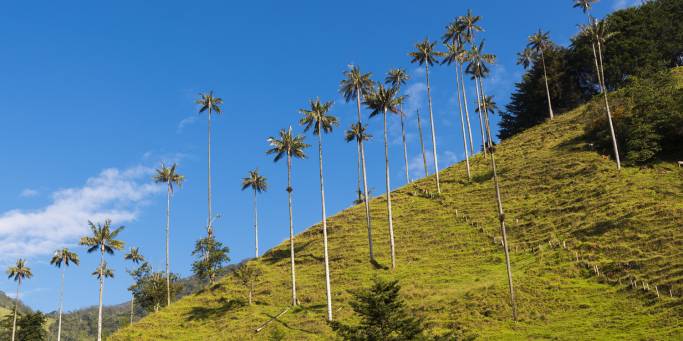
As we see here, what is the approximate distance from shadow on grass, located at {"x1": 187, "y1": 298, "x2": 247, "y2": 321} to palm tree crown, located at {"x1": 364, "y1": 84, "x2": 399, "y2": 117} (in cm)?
3188

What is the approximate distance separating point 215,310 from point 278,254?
69.1 ft

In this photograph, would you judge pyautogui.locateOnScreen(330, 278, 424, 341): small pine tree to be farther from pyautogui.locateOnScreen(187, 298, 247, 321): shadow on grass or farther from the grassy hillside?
pyautogui.locateOnScreen(187, 298, 247, 321): shadow on grass

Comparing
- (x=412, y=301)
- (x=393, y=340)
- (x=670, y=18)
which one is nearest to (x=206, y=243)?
(x=412, y=301)

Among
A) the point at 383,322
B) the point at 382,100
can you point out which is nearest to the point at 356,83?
the point at 382,100

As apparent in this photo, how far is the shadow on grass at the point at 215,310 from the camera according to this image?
75.1m

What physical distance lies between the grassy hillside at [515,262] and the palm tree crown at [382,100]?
18.9 m

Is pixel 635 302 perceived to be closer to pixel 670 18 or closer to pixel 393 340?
pixel 393 340

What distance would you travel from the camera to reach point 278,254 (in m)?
96.2

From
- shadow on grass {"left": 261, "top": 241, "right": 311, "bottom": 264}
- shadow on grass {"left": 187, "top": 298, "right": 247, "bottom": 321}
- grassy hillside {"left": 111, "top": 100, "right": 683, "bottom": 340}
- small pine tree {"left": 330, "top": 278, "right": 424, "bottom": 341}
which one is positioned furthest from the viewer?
shadow on grass {"left": 261, "top": 241, "right": 311, "bottom": 264}

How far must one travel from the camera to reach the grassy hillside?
51.2 metres

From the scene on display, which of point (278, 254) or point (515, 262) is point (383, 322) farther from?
point (278, 254)

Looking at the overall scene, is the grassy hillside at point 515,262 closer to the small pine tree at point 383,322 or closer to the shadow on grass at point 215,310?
the shadow on grass at point 215,310

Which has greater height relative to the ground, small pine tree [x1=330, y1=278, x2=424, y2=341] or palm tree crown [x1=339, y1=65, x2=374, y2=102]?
palm tree crown [x1=339, y1=65, x2=374, y2=102]

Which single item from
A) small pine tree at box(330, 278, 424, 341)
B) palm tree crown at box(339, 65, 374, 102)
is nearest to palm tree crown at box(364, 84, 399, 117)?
palm tree crown at box(339, 65, 374, 102)
